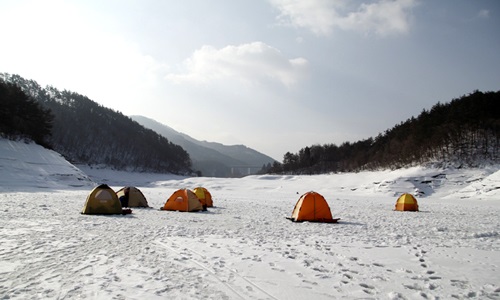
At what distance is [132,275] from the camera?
5207 mm

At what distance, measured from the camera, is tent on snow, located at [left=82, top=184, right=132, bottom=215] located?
13805mm

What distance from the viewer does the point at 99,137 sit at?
385ft

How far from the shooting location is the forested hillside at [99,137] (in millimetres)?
104938

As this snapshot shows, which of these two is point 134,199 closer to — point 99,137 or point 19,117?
point 19,117

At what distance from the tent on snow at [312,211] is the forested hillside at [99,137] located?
99.7 meters

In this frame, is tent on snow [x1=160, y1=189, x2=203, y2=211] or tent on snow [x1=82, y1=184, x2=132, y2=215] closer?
tent on snow [x1=82, y1=184, x2=132, y2=215]

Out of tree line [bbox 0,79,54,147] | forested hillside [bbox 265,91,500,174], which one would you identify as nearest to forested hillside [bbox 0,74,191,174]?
tree line [bbox 0,79,54,147]

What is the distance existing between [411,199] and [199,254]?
18471mm

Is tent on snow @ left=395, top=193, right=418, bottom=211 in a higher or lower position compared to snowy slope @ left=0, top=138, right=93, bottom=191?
lower

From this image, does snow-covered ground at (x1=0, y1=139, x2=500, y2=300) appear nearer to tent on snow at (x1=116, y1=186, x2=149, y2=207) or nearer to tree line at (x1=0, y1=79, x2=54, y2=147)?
tent on snow at (x1=116, y1=186, x2=149, y2=207)

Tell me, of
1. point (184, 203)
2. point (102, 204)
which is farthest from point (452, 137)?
point (102, 204)

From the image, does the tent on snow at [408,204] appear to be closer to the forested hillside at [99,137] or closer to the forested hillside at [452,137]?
the forested hillside at [452,137]

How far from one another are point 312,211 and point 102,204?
10418 millimetres

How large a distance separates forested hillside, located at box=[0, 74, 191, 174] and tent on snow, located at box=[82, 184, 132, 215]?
306ft
